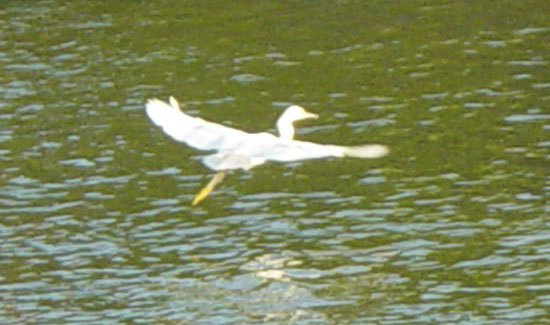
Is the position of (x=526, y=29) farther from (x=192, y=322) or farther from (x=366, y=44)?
(x=192, y=322)

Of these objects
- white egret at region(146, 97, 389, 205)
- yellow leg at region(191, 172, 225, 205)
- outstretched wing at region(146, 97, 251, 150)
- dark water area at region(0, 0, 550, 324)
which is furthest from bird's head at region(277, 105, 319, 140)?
dark water area at region(0, 0, 550, 324)

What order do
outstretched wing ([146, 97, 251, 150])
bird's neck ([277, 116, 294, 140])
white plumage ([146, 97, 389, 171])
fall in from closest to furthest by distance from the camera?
white plumage ([146, 97, 389, 171]), outstretched wing ([146, 97, 251, 150]), bird's neck ([277, 116, 294, 140])

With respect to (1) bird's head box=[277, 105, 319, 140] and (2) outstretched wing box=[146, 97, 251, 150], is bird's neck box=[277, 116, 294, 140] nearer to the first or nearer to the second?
(1) bird's head box=[277, 105, 319, 140]

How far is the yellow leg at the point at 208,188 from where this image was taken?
2562 centimetres

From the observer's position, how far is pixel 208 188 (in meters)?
25.9

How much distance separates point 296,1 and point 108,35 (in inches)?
180

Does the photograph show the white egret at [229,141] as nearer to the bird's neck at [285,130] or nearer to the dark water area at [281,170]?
the bird's neck at [285,130]

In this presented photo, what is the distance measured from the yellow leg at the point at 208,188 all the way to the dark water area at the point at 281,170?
16 cm

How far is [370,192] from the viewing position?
26.2 m

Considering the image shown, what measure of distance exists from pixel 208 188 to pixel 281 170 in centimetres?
233

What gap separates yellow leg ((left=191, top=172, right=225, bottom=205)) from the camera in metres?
25.6

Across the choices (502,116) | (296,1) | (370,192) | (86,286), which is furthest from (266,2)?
(86,286)

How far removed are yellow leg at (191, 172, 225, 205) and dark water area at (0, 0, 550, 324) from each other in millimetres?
160

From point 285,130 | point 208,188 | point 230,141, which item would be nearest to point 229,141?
point 230,141
